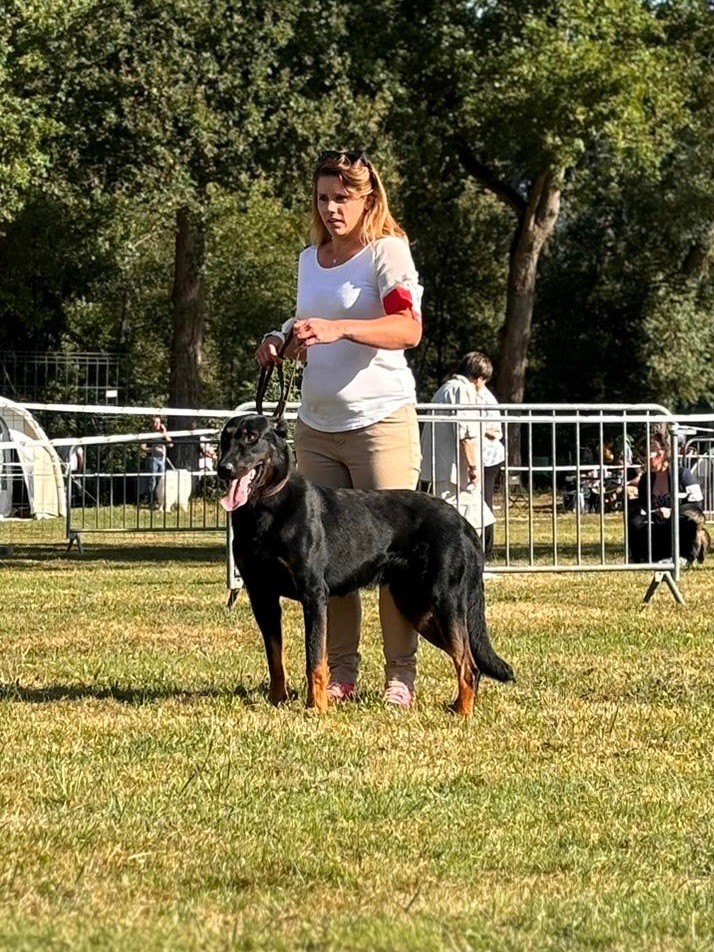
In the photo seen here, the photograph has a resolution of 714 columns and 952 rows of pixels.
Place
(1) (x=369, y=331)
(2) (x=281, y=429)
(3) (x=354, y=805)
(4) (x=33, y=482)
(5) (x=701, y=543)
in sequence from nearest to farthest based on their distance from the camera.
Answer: (3) (x=354, y=805) → (1) (x=369, y=331) → (2) (x=281, y=429) → (5) (x=701, y=543) → (4) (x=33, y=482)

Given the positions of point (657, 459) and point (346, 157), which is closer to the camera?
point (346, 157)

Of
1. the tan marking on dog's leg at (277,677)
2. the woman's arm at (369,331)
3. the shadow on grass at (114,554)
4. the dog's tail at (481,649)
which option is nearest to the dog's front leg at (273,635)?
the tan marking on dog's leg at (277,677)

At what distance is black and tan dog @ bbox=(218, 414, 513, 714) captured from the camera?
6.57 m

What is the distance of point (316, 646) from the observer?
6.66 meters

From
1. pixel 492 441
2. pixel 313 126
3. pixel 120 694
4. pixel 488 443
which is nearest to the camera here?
pixel 120 694

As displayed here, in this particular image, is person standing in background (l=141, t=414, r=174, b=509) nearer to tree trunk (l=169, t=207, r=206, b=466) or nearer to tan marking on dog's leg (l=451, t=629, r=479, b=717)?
tree trunk (l=169, t=207, r=206, b=466)


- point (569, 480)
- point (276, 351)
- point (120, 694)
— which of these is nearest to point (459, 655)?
point (276, 351)

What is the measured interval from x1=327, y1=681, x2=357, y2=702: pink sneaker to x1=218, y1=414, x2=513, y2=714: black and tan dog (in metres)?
0.25

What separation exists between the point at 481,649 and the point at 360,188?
1.78 meters

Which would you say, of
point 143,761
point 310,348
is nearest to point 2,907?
point 143,761

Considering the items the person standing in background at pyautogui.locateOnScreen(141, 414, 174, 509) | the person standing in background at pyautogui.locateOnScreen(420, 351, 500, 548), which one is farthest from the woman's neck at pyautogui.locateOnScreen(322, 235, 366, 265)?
the person standing in background at pyautogui.locateOnScreen(141, 414, 174, 509)

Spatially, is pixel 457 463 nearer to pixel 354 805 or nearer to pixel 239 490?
pixel 239 490

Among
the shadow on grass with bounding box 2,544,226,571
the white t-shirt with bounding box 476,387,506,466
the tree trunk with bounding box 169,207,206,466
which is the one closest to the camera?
the white t-shirt with bounding box 476,387,506,466

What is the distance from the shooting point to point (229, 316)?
49.4 m
